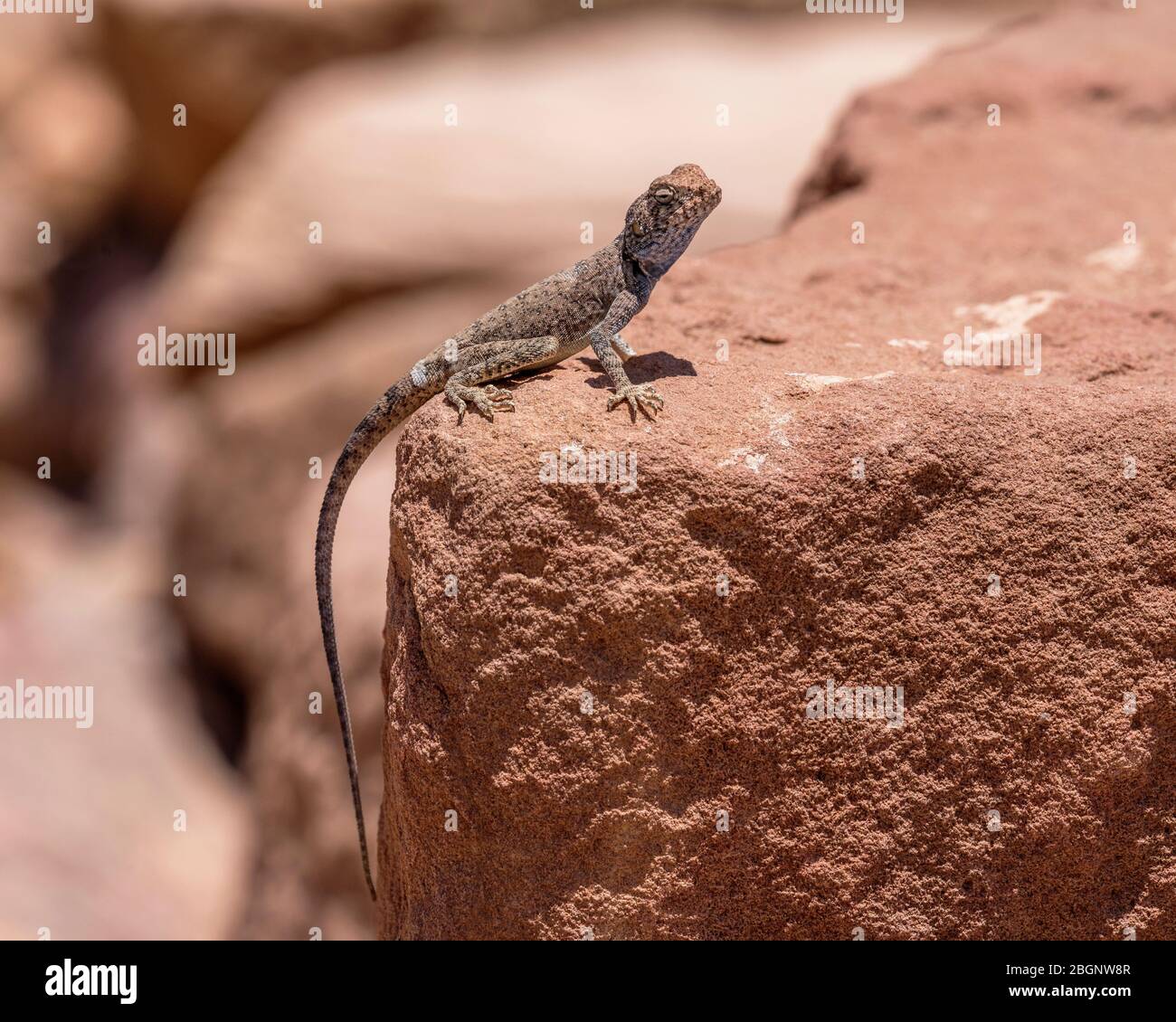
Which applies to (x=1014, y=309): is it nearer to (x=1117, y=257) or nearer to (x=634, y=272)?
(x=1117, y=257)

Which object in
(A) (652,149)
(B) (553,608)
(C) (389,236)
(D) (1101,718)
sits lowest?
(D) (1101,718)

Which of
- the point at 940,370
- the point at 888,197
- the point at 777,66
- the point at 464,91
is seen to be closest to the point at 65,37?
the point at 464,91

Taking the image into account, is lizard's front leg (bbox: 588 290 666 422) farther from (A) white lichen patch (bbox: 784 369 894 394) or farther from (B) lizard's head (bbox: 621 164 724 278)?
(A) white lichen patch (bbox: 784 369 894 394)

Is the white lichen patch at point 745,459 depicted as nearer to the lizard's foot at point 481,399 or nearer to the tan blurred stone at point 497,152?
the lizard's foot at point 481,399

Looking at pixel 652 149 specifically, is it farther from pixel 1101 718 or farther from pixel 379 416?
pixel 1101 718

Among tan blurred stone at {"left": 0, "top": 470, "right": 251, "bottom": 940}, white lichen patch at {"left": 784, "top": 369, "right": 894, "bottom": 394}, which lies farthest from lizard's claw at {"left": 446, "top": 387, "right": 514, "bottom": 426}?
tan blurred stone at {"left": 0, "top": 470, "right": 251, "bottom": 940}

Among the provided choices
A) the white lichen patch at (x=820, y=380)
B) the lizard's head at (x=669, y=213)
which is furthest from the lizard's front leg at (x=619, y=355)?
the white lichen patch at (x=820, y=380)
